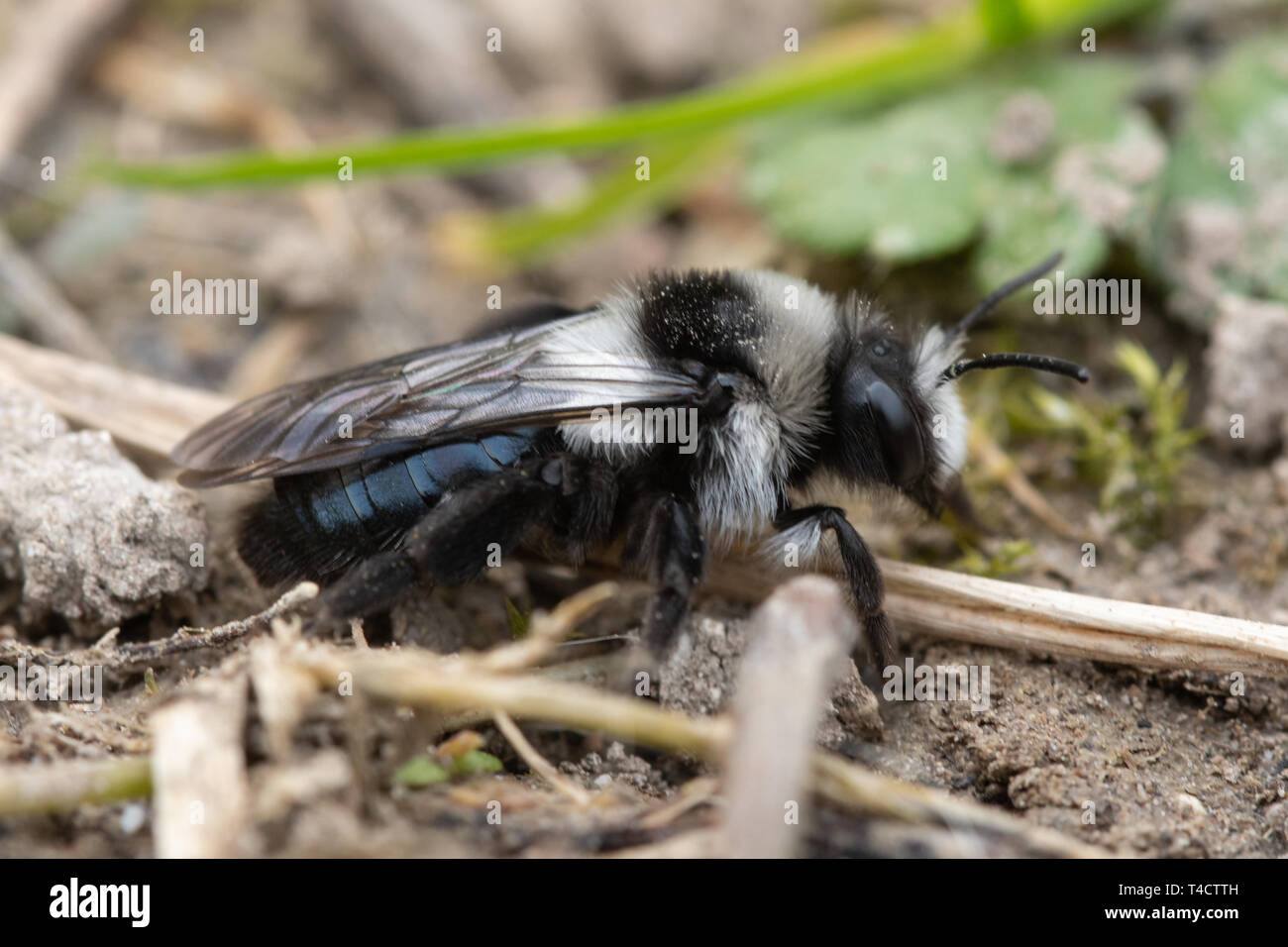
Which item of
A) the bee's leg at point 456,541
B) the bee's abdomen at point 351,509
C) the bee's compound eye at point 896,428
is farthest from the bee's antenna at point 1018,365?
the bee's abdomen at point 351,509

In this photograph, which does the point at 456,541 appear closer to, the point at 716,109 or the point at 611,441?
the point at 611,441

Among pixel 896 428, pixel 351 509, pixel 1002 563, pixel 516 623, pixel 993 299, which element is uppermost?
pixel 993 299

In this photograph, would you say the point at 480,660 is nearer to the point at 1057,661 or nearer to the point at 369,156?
the point at 1057,661

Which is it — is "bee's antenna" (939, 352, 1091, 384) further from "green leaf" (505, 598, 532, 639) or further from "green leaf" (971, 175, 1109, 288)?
"green leaf" (505, 598, 532, 639)

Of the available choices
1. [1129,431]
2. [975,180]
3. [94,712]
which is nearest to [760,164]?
[975,180]

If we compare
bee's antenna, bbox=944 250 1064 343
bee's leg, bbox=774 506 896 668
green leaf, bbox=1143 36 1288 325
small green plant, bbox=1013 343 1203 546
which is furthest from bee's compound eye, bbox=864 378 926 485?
green leaf, bbox=1143 36 1288 325

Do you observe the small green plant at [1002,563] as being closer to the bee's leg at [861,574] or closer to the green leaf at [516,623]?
the bee's leg at [861,574]

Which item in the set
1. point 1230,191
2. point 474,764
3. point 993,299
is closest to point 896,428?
point 993,299

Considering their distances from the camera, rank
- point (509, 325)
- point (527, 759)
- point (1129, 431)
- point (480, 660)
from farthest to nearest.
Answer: point (1129, 431) < point (509, 325) < point (527, 759) < point (480, 660)
